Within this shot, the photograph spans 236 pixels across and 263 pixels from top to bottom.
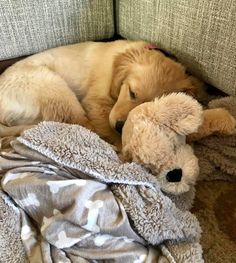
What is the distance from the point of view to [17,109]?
1.31 metres

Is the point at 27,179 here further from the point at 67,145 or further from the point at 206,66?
the point at 206,66

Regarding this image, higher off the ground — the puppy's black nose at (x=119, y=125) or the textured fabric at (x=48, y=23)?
the textured fabric at (x=48, y=23)

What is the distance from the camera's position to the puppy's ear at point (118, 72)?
131 centimetres

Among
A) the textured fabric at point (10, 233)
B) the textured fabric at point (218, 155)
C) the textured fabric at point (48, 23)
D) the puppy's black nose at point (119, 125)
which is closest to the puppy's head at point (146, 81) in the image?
the puppy's black nose at point (119, 125)

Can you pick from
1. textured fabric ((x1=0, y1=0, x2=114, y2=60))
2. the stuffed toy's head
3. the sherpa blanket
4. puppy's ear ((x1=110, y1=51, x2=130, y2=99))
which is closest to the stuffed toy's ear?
the stuffed toy's head

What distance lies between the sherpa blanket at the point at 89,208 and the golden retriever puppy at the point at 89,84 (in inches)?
10.4

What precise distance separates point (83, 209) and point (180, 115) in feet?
1.11

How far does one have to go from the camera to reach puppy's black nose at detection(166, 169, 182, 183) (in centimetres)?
94

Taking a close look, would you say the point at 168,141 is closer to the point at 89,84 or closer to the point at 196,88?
the point at 196,88

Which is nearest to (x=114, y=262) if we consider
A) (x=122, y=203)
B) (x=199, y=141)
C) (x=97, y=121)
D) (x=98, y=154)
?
(x=122, y=203)

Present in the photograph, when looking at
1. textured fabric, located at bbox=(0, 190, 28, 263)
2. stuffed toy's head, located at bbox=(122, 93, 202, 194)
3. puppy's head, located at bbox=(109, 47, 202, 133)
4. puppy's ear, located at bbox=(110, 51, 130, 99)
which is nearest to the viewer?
textured fabric, located at bbox=(0, 190, 28, 263)

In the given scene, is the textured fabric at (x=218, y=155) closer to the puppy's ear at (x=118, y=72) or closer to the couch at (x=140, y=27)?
the couch at (x=140, y=27)

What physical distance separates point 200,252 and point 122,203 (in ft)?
0.68

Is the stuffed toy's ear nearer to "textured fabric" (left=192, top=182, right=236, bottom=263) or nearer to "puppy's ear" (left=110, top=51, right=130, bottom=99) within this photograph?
"textured fabric" (left=192, top=182, right=236, bottom=263)
